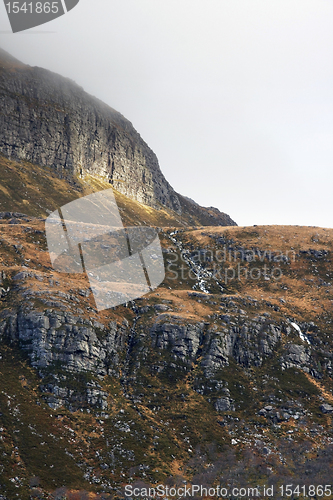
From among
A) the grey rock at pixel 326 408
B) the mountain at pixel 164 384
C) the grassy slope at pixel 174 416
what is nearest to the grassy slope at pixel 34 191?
the mountain at pixel 164 384

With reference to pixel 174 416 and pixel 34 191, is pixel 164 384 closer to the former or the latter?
pixel 174 416

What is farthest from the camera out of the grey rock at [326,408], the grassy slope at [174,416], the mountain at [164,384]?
the grey rock at [326,408]

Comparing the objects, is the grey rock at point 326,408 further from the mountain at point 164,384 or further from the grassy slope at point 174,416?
the grassy slope at point 174,416

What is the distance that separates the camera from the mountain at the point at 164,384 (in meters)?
44.4

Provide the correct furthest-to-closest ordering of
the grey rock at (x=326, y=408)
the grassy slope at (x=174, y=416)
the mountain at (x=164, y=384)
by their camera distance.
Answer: the grey rock at (x=326, y=408) → the grassy slope at (x=174, y=416) → the mountain at (x=164, y=384)

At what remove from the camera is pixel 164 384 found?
6131cm

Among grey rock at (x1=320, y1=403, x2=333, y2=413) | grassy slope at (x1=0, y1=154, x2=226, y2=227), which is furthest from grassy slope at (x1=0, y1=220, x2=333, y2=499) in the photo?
grassy slope at (x1=0, y1=154, x2=226, y2=227)

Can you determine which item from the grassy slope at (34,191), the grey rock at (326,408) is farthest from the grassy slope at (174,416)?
the grassy slope at (34,191)

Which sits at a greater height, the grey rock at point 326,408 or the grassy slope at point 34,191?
the grassy slope at point 34,191

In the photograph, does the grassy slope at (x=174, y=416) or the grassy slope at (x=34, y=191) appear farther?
the grassy slope at (x=34, y=191)

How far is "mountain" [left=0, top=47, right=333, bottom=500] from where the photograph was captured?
146 feet

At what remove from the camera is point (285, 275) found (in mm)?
95938

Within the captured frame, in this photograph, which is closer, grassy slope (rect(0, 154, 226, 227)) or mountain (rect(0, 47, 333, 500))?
mountain (rect(0, 47, 333, 500))

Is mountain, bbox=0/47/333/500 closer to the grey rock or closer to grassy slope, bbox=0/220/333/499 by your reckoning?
grassy slope, bbox=0/220/333/499
